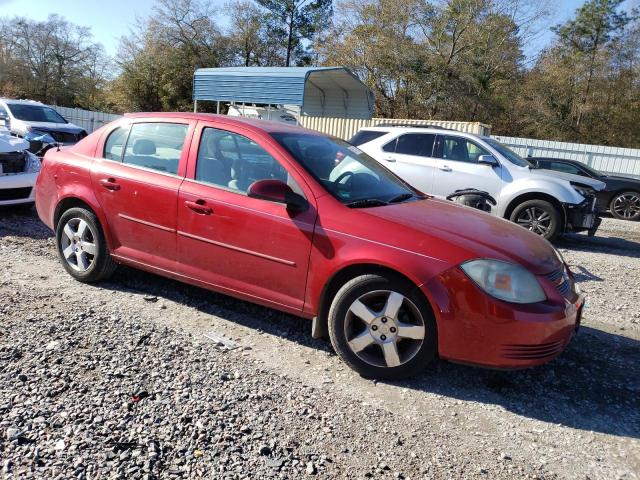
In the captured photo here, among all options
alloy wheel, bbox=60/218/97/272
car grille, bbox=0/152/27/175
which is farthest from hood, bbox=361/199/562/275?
car grille, bbox=0/152/27/175

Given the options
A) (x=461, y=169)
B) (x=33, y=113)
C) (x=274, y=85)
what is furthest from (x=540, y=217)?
(x=274, y=85)

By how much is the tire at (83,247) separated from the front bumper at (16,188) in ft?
9.58

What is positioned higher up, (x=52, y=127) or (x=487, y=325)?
(x=52, y=127)

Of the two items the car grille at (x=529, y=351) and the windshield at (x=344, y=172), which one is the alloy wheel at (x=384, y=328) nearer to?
the car grille at (x=529, y=351)

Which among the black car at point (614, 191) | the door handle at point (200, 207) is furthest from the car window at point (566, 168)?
the door handle at point (200, 207)

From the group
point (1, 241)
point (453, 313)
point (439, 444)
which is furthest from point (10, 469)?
point (1, 241)

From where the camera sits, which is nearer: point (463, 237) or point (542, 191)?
point (463, 237)

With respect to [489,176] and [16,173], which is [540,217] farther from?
[16,173]

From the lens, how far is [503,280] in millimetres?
3154

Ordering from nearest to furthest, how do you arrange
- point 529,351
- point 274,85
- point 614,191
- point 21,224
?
1. point 529,351
2. point 21,224
3. point 614,191
4. point 274,85

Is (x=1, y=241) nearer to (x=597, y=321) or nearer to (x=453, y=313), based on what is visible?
(x=453, y=313)

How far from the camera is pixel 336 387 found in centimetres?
333

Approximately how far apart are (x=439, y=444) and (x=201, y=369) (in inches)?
60.8

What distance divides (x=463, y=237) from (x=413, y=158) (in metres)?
5.79
